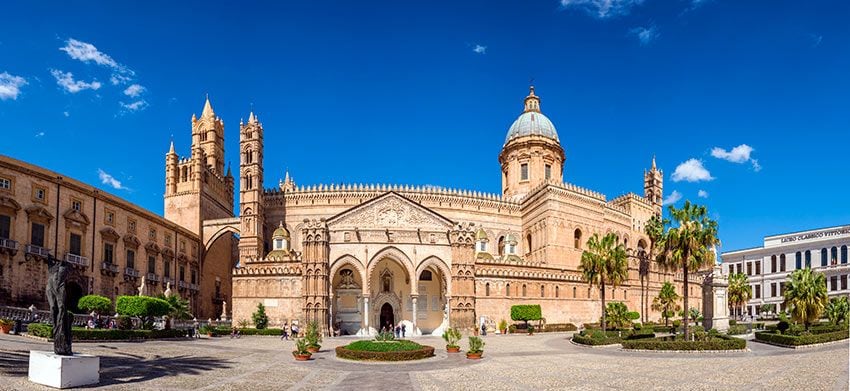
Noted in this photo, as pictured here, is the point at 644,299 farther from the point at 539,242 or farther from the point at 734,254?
the point at 734,254

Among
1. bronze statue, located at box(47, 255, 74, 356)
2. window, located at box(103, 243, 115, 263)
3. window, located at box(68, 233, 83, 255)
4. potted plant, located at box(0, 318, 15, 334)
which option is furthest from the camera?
window, located at box(103, 243, 115, 263)

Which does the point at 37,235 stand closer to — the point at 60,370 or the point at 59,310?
the point at 59,310

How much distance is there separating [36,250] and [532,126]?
187 feet

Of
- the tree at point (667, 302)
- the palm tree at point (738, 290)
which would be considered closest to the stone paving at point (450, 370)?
the palm tree at point (738, 290)

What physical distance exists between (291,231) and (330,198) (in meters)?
5.76

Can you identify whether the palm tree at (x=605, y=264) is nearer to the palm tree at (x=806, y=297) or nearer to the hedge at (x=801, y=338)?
the hedge at (x=801, y=338)

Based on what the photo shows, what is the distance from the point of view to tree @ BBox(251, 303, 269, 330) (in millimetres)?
52188

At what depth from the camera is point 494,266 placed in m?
60.2

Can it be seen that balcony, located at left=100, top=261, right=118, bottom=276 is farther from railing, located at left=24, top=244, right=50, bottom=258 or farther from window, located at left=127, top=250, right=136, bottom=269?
railing, located at left=24, top=244, right=50, bottom=258

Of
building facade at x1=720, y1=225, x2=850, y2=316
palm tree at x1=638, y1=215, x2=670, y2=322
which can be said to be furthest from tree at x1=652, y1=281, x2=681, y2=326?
building facade at x1=720, y1=225, x2=850, y2=316

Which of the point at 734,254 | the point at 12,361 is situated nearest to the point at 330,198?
the point at 12,361

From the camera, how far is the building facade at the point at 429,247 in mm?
53969

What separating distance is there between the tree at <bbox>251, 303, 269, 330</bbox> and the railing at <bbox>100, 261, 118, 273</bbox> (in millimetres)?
11503

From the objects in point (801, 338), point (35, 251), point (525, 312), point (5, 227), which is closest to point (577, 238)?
point (525, 312)
